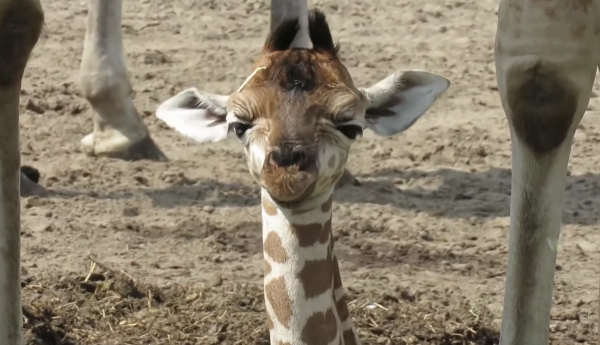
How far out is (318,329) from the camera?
364 centimetres

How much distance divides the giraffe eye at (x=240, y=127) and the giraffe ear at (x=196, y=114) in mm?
137

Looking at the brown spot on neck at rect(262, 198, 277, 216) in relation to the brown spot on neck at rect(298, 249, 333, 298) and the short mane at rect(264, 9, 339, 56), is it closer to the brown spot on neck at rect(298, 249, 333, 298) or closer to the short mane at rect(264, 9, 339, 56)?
the brown spot on neck at rect(298, 249, 333, 298)

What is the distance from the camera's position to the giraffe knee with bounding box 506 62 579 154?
3.29 metres

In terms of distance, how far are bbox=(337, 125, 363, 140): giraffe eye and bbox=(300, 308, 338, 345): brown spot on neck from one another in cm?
51

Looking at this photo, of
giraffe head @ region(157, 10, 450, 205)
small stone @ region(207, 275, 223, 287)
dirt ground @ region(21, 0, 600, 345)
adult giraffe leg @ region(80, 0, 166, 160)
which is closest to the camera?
giraffe head @ region(157, 10, 450, 205)

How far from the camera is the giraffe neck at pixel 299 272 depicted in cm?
359

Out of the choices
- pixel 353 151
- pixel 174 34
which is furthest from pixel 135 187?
pixel 174 34

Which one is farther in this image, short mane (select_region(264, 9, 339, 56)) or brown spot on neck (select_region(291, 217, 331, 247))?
short mane (select_region(264, 9, 339, 56))

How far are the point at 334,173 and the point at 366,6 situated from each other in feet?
20.7

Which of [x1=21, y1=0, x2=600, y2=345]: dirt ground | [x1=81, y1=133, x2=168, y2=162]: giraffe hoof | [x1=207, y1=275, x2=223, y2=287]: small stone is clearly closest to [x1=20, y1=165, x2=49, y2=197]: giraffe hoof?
[x1=21, y1=0, x2=600, y2=345]: dirt ground

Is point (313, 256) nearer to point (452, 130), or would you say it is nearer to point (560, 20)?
point (560, 20)

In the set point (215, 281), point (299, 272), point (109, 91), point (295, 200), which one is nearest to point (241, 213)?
point (215, 281)

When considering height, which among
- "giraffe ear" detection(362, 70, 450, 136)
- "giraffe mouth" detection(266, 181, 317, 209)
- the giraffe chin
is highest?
"giraffe ear" detection(362, 70, 450, 136)

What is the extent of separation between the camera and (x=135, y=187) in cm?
646
